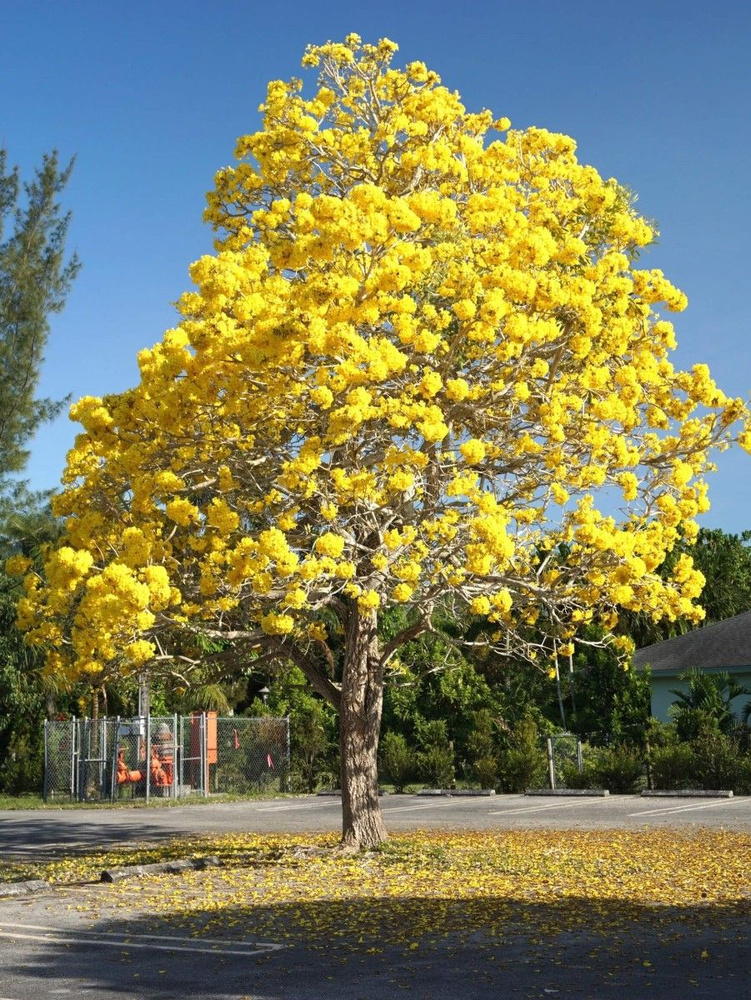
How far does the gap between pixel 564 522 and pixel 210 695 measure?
20658mm

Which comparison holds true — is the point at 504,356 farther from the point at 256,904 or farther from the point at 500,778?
the point at 500,778

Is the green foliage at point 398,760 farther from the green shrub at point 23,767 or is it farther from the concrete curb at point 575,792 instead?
the green shrub at point 23,767

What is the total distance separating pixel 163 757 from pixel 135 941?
1952cm

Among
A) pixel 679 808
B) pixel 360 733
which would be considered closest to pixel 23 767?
pixel 679 808

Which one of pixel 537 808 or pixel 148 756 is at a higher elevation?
pixel 148 756

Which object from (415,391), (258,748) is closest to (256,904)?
(415,391)

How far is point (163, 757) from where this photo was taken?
28641 millimetres

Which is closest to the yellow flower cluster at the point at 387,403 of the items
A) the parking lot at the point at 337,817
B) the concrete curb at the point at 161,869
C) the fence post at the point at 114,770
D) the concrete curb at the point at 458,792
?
the concrete curb at the point at 161,869

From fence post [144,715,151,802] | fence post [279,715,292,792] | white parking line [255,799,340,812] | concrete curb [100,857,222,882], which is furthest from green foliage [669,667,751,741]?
concrete curb [100,857,222,882]

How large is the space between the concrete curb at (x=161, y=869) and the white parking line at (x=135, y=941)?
117 inches

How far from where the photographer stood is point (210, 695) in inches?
1320

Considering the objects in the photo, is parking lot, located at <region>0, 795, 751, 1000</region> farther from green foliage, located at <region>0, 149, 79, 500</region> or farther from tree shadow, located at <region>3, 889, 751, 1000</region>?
green foliage, located at <region>0, 149, 79, 500</region>

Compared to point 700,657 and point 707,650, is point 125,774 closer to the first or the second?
point 700,657

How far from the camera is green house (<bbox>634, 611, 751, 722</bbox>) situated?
3222cm
